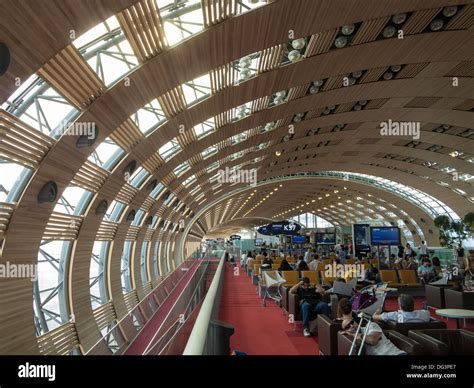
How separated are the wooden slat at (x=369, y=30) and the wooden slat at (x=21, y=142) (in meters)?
8.44

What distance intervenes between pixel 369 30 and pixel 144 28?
21.5ft

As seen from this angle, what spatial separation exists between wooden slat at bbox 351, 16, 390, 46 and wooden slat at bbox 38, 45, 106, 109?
7.11 metres

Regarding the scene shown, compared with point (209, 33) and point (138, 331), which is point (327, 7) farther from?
point (138, 331)

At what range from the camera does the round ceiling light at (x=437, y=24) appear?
11.3m

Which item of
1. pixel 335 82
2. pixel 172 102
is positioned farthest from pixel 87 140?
pixel 335 82

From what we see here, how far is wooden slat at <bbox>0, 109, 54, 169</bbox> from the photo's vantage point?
7125 millimetres

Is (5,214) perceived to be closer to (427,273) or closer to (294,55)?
(294,55)

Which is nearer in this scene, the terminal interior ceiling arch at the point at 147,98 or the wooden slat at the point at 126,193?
the terminal interior ceiling arch at the point at 147,98

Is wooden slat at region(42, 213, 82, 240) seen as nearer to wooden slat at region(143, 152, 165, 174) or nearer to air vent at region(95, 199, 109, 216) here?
air vent at region(95, 199, 109, 216)

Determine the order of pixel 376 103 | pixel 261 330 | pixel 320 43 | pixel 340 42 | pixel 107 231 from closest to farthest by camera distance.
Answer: pixel 261 330, pixel 320 43, pixel 340 42, pixel 107 231, pixel 376 103

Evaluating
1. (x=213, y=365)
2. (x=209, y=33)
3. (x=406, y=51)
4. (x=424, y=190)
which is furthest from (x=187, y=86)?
(x=424, y=190)

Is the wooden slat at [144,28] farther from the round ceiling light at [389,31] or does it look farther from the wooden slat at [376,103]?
the wooden slat at [376,103]

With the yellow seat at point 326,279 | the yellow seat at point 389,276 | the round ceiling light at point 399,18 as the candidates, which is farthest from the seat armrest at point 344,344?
the yellow seat at point 389,276

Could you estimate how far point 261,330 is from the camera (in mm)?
9305
